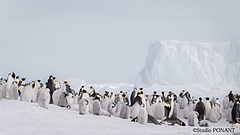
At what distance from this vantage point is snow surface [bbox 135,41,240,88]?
53375 mm

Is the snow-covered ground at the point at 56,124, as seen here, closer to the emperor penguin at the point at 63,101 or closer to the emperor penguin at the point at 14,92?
the emperor penguin at the point at 14,92

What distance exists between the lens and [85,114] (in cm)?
1435

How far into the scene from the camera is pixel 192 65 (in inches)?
2147

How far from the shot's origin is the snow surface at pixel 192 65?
53375mm

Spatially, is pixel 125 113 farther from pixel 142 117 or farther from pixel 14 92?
pixel 14 92

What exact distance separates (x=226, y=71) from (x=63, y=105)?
1585 inches

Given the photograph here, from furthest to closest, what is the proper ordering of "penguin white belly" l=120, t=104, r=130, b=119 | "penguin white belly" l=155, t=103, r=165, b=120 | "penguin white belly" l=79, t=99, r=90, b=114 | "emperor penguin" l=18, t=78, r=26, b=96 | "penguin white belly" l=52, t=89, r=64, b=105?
"emperor penguin" l=18, t=78, r=26, b=96
"penguin white belly" l=155, t=103, r=165, b=120
"penguin white belly" l=52, t=89, r=64, b=105
"penguin white belly" l=120, t=104, r=130, b=119
"penguin white belly" l=79, t=99, r=90, b=114

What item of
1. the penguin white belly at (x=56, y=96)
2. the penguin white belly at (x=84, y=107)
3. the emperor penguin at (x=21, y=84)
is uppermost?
the emperor penguin at (x=21, y=84)

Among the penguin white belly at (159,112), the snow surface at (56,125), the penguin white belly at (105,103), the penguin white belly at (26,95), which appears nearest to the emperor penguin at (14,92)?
the penguin white belly at (26,95)

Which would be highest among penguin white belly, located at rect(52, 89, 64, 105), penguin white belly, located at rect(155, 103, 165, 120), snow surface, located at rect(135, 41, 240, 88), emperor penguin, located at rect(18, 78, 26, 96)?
snow surface, located at rect(135, 41, 240, 88)

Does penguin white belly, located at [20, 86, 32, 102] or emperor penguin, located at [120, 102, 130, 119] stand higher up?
penguin white belly, located at [20, 86, 32, 102]

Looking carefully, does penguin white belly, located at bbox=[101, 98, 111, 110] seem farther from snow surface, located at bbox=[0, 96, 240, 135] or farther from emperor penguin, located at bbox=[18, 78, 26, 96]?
emperor penguin, located at bbox=[18, 78, 26, 96]

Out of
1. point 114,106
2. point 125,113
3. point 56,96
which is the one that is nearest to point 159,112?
point 114,106

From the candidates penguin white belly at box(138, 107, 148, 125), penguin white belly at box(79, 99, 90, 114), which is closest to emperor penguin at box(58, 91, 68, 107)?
penguin white belly at box(79, 99, 90, 114)
